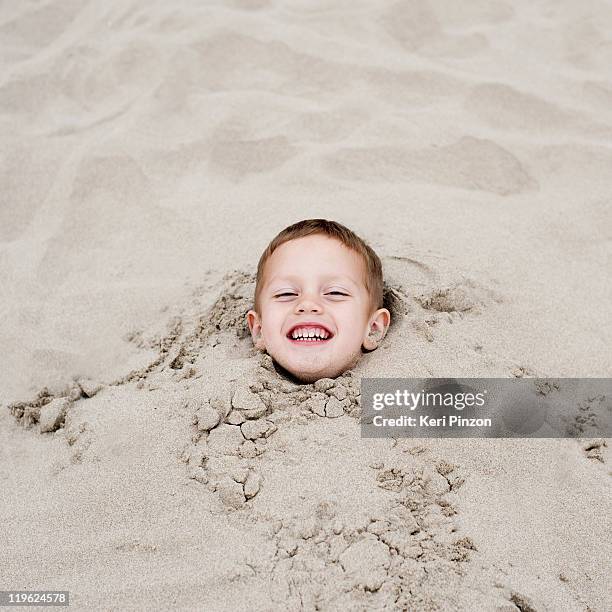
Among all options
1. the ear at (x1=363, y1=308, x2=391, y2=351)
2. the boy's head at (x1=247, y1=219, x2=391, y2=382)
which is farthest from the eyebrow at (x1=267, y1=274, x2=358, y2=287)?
the ear at (x1=363, y1=308, x2=391, y2=351)

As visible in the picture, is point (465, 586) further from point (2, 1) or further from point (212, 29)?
point (2, 1)

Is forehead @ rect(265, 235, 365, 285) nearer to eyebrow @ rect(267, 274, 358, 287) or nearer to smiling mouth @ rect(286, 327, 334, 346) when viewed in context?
eyebrow @ rect(267, 274, 358, 287)

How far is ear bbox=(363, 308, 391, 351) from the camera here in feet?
7.11

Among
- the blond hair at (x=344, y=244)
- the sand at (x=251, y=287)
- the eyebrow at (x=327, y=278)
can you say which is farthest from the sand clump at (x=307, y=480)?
the eyebrow at (x=327, y=278)

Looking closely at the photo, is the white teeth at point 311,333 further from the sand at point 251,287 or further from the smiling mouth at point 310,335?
the sand at point 251,287

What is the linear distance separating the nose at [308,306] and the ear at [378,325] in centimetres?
22

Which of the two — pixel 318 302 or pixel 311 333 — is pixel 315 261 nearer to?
pixel 318 302

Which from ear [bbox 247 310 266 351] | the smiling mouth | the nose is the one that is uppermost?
the nose

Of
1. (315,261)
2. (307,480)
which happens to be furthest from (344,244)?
(307,480)

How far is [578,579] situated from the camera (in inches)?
57.1

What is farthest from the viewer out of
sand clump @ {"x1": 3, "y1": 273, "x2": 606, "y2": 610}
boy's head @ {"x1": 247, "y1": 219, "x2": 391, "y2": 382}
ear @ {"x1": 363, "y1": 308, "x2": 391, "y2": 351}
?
ear @ {"x1": 363, "y1": 308, "x2": 391, "y2": 351}

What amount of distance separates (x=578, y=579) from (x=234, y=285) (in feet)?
5.17

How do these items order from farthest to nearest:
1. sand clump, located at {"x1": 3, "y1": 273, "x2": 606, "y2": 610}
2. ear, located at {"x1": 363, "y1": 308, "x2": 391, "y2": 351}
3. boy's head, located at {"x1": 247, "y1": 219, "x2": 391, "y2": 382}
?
1. ear, located at {"x1": 363, "y1": 308, "x2": 391, "y2": 351}
2. boy's head, located at {"x1": 247, "y1": 219, "x2": 391, "y2": 382}
3. sand clump, located at {"x1": 3, "y1": 273, "x2": 606, "y2": 610}

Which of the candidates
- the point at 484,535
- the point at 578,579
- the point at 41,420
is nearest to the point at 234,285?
the point at 41,420
